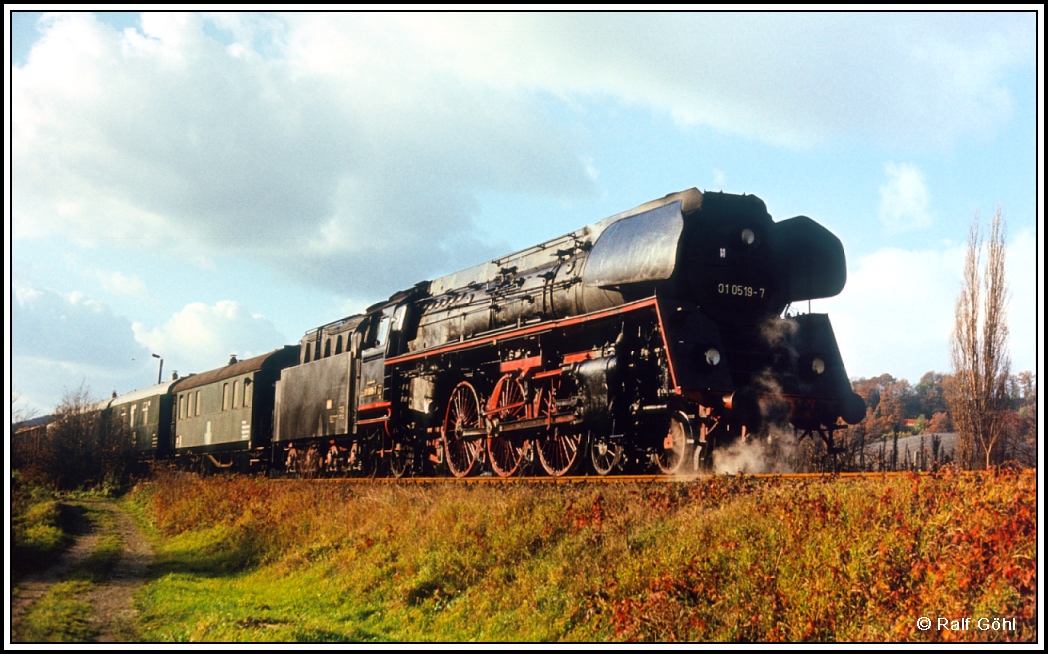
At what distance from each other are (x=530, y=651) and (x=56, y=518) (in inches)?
615

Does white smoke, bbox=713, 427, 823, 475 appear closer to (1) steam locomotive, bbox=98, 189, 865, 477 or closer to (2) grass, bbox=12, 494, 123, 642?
(1) steam locomotive, bbox=98, 189, 865, 477

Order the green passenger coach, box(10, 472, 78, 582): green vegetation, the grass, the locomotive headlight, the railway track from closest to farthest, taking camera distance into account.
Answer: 1. the railway track
2. the grass
3. the locomotive headlight
4. box(10, 472, 78, 582): green vegetation
5. the green passenger coach

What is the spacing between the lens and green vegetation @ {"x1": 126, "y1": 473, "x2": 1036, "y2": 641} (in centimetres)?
642

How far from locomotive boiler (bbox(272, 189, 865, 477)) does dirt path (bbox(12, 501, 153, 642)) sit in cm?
582

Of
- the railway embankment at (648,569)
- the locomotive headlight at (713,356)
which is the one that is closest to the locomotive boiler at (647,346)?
the locomotive headlight at (713,356)

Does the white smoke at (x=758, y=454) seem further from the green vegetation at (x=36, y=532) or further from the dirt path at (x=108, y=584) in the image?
the green vegetation at (x=36, y=532)

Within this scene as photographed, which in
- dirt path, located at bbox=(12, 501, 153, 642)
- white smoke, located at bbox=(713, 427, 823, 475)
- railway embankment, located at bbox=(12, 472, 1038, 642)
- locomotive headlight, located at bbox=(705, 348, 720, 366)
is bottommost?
dirt path, located at bbox=(12, 501, 153, 642)

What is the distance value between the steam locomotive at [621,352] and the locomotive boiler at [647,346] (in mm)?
25

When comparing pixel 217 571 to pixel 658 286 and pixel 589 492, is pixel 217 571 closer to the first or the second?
pixel 589 492

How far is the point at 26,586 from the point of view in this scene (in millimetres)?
12508

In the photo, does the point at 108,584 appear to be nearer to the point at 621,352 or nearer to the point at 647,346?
the point at 621,352

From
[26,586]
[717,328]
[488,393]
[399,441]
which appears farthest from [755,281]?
[26,586]

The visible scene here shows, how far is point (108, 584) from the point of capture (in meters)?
13.1

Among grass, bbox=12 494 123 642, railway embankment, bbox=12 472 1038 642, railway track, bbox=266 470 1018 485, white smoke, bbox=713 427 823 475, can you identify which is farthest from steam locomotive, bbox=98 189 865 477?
grass, bbox=12 494 123 642
